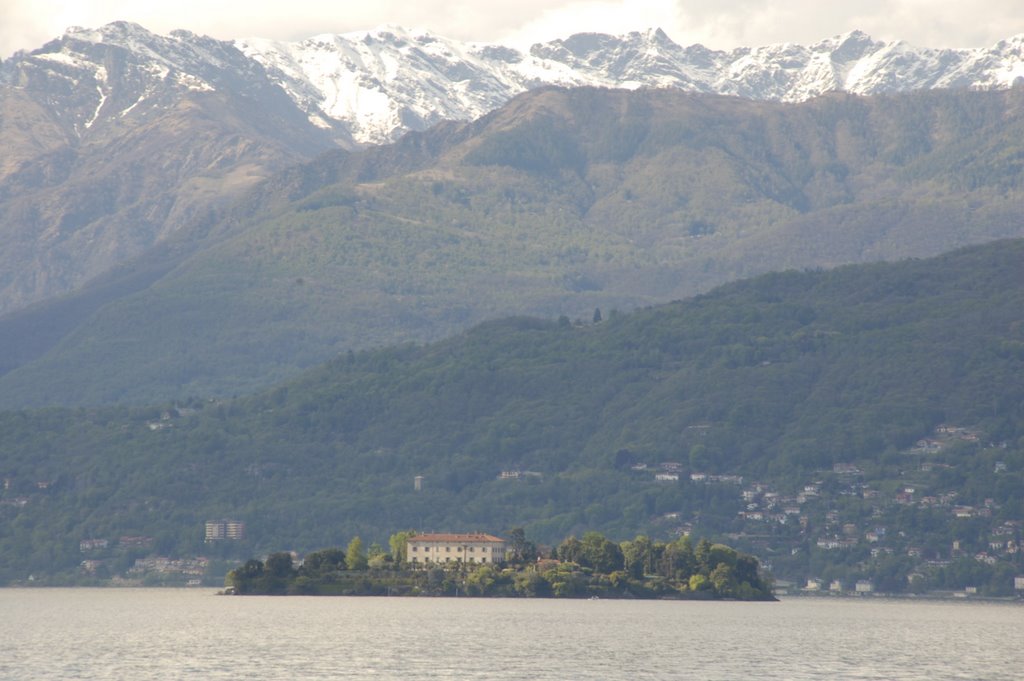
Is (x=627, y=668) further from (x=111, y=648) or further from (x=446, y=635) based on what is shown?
(x=111, y=648)

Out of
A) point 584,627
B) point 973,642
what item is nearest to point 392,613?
point 584,627

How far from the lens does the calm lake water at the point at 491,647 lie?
5699 inches

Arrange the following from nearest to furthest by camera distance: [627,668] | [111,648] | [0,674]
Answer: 1. [0,674]
2. [627,668]
3. [111,648]

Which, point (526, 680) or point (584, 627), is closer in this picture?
point (526, 680)

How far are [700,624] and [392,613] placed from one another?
26.2 metres

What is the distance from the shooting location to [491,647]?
160 metres

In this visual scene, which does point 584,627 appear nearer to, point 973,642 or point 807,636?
point 807,636

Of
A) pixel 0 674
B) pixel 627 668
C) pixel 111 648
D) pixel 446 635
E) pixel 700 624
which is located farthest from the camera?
pixel 700 624

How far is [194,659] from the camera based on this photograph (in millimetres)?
150500

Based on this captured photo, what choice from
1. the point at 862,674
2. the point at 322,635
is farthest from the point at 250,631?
→ the point at 862,674

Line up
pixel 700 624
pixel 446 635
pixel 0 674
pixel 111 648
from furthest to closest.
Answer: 1. pixel 700 624
2. pixel 446 635
3. pixel 111 648
4. pixel 0 674

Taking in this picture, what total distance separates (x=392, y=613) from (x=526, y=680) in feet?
186

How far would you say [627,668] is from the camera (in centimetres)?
14788

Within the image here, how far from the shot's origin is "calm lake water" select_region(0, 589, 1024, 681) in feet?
475
